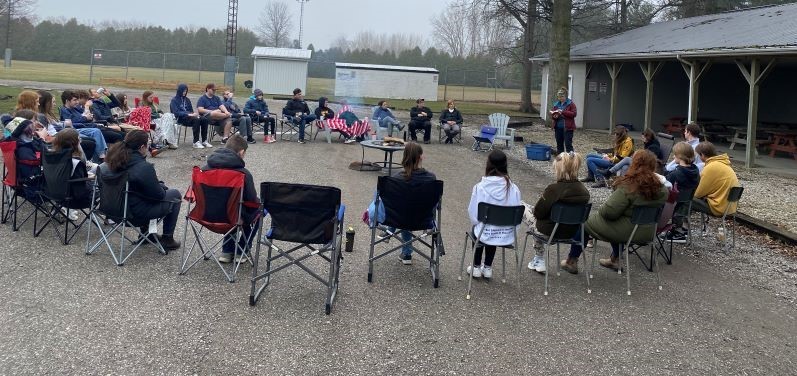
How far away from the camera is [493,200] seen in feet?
17.7

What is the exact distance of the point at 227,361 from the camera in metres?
3.75

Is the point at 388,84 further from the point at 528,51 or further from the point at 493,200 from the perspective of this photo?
the point at 493,200

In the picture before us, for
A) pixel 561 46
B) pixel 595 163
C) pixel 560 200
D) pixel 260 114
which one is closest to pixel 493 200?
pixel 560 200

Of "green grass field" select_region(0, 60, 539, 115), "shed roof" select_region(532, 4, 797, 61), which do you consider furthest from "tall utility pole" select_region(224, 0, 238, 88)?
"shed roof" select_region(532, 4, 797, 61)

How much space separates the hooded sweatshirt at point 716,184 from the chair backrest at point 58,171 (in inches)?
245

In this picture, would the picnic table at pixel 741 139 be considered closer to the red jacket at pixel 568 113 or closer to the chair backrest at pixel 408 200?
the red jacket at pixel 568 113

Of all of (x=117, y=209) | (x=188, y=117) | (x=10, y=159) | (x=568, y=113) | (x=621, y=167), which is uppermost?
(x=568, y=113)

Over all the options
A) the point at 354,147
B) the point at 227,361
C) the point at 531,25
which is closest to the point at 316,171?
the point at 354,147

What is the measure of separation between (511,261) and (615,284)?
3.26ft

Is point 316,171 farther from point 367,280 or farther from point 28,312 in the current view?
point 28,312

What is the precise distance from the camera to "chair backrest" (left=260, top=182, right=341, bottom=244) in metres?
4.73

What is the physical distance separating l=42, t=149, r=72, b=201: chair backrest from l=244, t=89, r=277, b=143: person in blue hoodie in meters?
8.24

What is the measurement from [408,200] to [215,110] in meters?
9.05

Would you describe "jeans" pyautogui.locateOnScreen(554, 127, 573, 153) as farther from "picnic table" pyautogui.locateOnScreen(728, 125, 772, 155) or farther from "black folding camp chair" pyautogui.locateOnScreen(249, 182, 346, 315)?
"black folding camp chair" pyautogui.locateOnScreen(249, 182, 346, 315)
